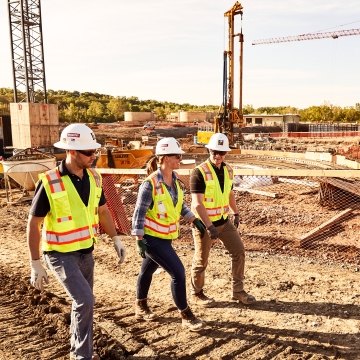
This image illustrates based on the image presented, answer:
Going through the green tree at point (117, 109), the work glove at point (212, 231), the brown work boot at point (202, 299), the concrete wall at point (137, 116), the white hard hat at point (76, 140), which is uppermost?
the green tree at point (117, 109)

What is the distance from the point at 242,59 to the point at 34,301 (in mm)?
26775

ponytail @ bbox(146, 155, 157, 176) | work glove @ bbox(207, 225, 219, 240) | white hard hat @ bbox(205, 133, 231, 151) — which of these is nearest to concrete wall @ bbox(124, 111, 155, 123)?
ponytail @ bbox(146, 155, 157, 176)

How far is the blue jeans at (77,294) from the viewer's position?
10.2 feet

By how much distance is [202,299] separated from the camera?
472 centimetres

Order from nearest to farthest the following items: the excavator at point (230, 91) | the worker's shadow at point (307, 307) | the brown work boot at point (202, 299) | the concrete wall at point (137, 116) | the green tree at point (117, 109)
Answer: the worker's shadow at point (307, 307) → the brown work boot at point (202, 299) → the excavator at point (230, 91) → the concrete wall at point (137, 116) → the green tree at point (117, 109)

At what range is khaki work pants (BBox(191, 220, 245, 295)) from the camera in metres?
4.58

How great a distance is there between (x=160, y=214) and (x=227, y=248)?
1.11 metres

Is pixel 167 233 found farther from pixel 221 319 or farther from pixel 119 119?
pixel 119 119

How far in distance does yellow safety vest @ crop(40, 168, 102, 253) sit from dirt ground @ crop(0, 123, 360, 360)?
1.20 m

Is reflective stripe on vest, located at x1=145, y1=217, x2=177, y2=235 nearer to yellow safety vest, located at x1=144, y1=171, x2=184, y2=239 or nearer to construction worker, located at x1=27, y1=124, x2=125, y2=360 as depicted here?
yellow safety vest, located at x1=144, y1=171, x2=184, y2=239

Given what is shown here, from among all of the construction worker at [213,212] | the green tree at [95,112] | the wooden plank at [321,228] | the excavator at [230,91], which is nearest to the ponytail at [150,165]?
the construction worker at [213,212]

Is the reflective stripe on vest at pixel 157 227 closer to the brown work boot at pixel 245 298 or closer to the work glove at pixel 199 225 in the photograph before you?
the work glove at pixel 199 225

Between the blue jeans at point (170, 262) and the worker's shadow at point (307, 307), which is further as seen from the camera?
the worker's shadow at point (307, 307)

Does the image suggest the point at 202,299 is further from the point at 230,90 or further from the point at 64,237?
the point at 230,90
